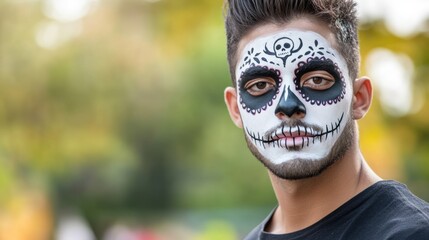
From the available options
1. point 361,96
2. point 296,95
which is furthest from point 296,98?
point 361,96

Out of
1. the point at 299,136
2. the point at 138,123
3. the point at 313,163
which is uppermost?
the point at 138,123

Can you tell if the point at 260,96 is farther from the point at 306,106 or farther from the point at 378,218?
the point at 378,218

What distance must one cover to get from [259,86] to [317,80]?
0.27 meters

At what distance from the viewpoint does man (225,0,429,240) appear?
3.96m

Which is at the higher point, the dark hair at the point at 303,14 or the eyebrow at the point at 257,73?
the dark hair at the point at 303,14

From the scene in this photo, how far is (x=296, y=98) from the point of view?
13.1 ft

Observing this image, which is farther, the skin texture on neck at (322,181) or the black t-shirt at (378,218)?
the skin texture on neck at (322,181)

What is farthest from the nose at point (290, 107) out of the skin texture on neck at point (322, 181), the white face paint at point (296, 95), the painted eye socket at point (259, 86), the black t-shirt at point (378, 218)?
the black t-shirt at point (378, 218)

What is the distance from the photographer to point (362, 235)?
3.65 metres

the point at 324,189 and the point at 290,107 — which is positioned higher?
the point at 290,107

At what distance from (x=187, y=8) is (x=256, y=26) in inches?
183

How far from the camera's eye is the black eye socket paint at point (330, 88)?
13.2ft

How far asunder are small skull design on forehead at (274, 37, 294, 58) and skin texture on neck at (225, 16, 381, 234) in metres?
0.06

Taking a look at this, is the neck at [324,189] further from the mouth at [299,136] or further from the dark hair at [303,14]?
the dark hair at [303,14]
